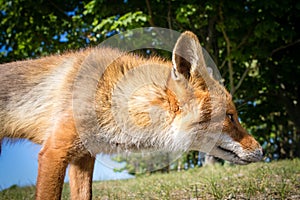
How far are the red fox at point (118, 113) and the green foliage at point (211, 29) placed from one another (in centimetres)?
646

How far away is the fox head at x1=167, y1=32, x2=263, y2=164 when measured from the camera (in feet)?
11.8

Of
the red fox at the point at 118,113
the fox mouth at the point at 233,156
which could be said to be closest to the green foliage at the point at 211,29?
the red fox at the point at 118,113

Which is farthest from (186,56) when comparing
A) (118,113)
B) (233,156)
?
(233,156)

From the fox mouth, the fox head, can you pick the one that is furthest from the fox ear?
the fox mouth

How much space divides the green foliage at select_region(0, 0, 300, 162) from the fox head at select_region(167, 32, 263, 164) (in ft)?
22.7

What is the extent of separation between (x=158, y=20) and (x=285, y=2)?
437cm

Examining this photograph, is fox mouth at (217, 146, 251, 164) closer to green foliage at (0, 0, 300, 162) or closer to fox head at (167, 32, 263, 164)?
fox head at (167, 32, 263, 164)

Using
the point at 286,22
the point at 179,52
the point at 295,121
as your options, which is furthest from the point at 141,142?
the point at 295,121

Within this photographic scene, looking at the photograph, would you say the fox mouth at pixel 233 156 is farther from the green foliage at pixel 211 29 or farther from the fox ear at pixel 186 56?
the green foliage at pixel 211 29

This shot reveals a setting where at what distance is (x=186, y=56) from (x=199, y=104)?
53cm

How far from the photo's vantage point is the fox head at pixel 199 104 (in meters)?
3.59

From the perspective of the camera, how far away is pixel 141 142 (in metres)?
3.98

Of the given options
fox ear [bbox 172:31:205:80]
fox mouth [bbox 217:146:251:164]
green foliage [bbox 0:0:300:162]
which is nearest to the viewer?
fox ear [bbox 172:31:205:80]

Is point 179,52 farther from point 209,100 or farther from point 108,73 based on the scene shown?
point 108,73
